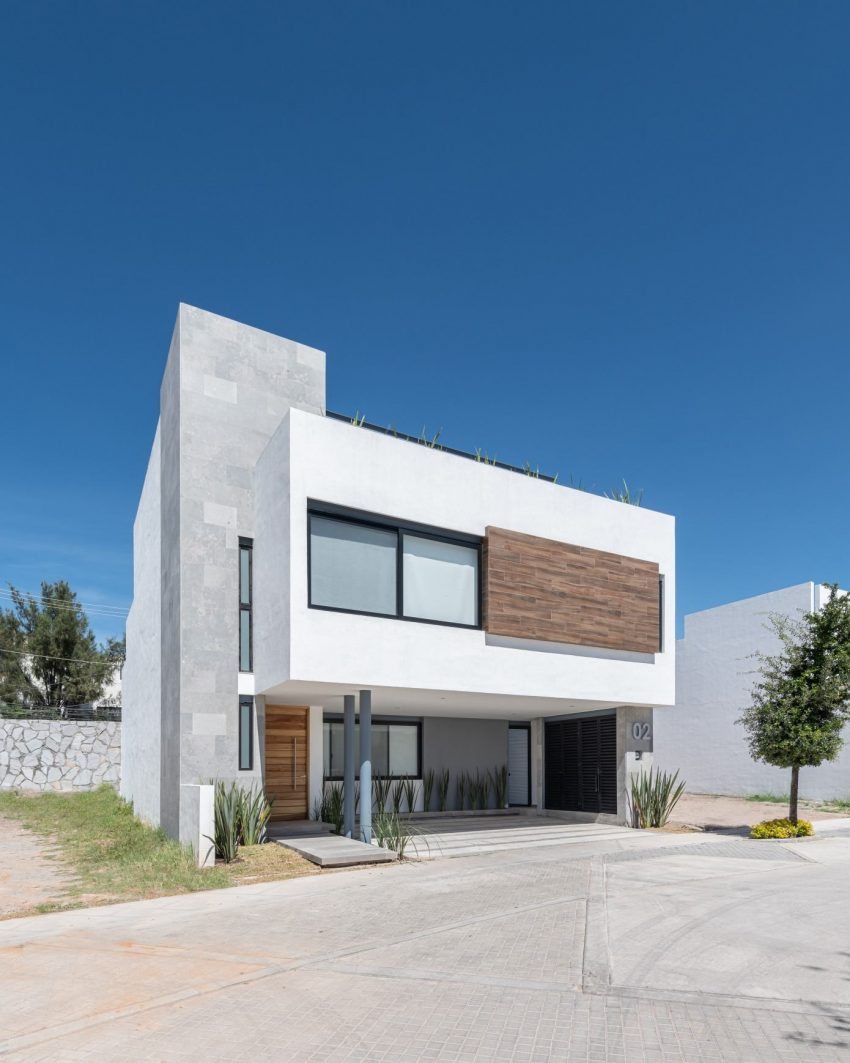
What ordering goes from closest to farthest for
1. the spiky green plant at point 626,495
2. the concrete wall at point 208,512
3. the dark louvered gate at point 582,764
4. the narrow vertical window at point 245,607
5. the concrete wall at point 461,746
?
the concrete wall at point 208,512 < the narrow vertical window at point 245,607 < the spiky green plant at point 626,495 < the dark louvered gate at point 582,764 < the concrete wall at point 461,746

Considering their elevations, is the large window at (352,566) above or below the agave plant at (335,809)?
above

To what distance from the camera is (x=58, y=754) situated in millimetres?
25422

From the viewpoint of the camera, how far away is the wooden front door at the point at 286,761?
1563 cm

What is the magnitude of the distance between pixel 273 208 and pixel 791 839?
15517 mm

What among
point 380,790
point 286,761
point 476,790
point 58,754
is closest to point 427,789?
point 476,790

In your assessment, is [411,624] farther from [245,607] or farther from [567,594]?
[567,594]

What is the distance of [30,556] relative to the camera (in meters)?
36.5

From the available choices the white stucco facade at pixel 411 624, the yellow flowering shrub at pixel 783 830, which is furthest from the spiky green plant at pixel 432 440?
the yellow flowering shrub at pixel 783 830

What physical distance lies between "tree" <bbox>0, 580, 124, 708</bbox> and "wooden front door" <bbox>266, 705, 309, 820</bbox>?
21.1 m

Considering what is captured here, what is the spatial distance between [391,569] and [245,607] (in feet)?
8.93

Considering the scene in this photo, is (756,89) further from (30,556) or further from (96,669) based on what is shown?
(30,556)

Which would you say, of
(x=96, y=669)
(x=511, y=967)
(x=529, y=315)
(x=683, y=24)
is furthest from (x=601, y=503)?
(x=96, y=669)

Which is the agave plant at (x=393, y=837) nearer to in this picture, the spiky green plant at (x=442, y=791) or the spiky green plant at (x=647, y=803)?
the spiky green plant at (x=442, y=791)

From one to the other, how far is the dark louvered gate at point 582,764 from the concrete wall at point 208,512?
7651 mm
